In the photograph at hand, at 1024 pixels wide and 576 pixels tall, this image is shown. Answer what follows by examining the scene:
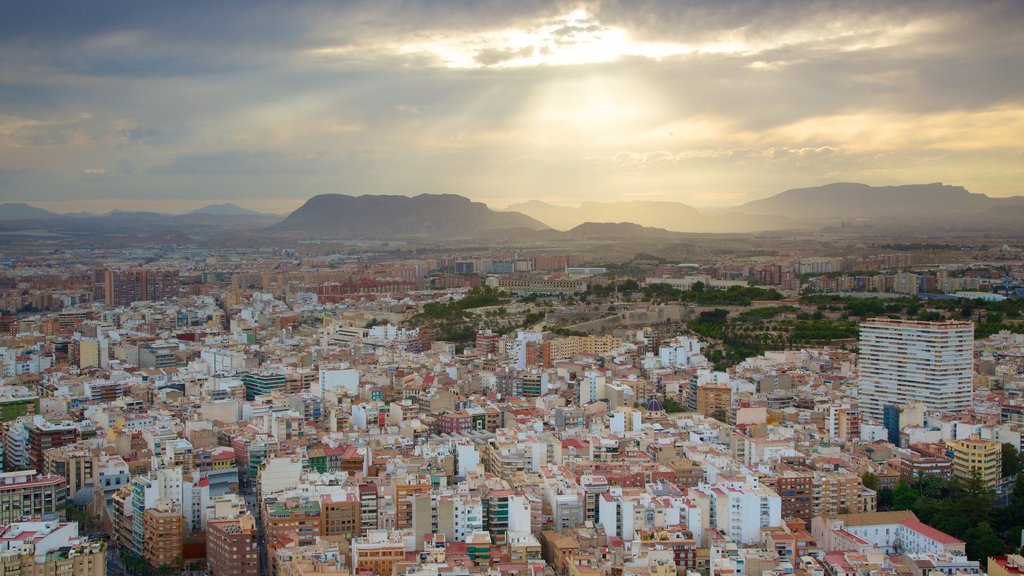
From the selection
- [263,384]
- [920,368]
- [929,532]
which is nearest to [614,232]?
[263,384]

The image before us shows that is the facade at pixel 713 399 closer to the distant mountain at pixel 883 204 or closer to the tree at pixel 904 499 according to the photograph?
the tree at pixel 904 499

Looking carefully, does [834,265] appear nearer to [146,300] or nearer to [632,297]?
[632,297]

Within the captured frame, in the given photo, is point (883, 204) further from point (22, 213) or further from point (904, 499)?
point (904, 499)

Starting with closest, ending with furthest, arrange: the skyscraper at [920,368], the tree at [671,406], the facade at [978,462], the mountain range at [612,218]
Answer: the facade at [978,462] → the skyscraper at [920,368] → the tree at [671,406] → the mountain range at [612,218]

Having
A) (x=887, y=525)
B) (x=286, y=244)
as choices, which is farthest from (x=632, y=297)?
(x=286, y=244)

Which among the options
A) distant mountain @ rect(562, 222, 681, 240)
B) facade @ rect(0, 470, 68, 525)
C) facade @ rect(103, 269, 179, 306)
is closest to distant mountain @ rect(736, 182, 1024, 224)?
distant mountain @ rect(562, 222, 681, 240)

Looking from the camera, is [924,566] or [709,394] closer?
[924,566]

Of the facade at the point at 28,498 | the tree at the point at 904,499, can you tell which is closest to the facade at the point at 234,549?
the facade at the point at 28,498
